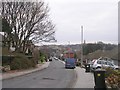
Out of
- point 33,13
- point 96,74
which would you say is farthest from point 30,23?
point 96,74

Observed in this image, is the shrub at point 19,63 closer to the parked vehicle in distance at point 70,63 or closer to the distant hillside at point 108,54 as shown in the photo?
the parked vehicle in distance at point 70,63

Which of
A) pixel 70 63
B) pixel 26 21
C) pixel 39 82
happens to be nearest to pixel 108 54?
pixel 70 63

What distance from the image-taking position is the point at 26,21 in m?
53.1

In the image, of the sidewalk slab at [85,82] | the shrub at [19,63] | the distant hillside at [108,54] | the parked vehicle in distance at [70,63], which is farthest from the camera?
the distant hillside at [108,54]

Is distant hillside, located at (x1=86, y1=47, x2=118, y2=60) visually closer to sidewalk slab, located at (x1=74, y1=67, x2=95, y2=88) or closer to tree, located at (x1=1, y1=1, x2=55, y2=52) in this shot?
tree, located at (x1=1, y1=1, x2=55, y2=52)

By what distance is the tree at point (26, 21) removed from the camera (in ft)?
168

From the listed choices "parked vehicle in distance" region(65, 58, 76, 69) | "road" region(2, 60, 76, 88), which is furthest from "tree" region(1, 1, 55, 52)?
"road" region(2, 60, 76, 88)

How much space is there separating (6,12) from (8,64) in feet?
41.2

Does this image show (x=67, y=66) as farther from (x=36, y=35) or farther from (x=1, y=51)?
(x=1, y=51)

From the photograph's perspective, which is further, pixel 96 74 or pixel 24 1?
pixel 24 1

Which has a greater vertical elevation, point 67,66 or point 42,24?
point 42,24

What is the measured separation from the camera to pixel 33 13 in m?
52.8

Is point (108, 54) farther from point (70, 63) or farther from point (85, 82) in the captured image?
point (85, 82)

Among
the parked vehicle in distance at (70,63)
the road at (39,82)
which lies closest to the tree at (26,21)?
the parked vehicle in distance at (70,63)
